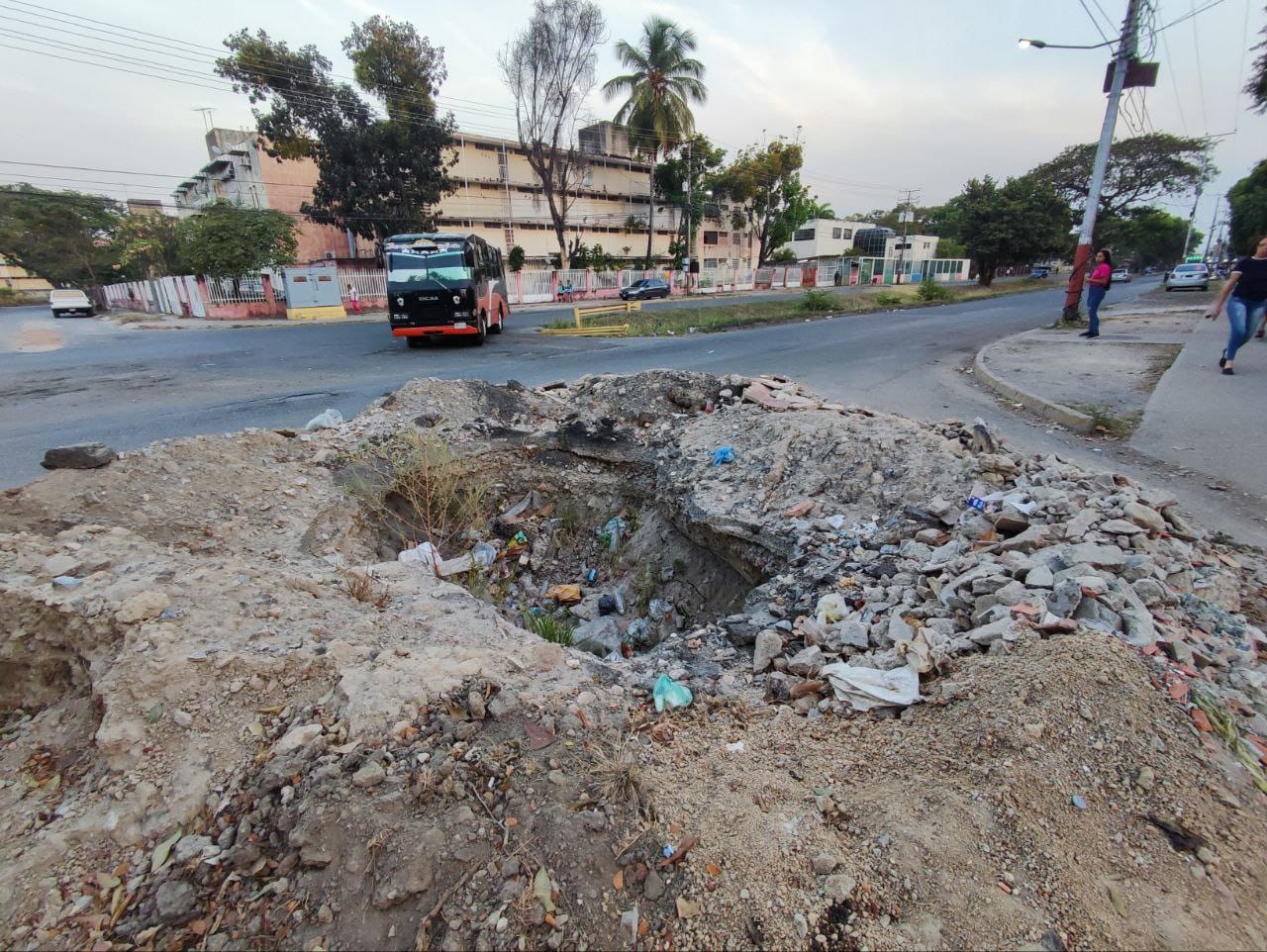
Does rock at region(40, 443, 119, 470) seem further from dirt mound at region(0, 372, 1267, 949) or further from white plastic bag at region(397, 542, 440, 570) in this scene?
white plastic bag at region(397, 542, 440, 570)

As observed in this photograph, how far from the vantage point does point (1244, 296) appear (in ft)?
22.9

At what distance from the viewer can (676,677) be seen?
8.73 feet

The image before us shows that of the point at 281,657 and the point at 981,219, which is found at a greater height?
the point at 981,219

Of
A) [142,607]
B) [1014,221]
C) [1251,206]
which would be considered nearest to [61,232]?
[142,607]

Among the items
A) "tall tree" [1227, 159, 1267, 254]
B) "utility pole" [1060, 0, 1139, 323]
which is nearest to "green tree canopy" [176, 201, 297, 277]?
"utility pole" [1060, 0, 1139, 323]

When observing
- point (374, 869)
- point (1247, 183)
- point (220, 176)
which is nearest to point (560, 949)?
point (374, 869)

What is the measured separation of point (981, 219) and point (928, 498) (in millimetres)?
37113

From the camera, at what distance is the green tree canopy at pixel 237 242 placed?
2323 cm

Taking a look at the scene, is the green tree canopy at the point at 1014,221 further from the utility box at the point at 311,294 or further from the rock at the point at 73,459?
the rock at the point at 73,459

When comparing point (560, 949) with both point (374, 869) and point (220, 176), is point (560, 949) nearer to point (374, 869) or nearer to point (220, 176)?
point (374, 869)

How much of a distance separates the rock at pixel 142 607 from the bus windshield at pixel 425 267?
11395mm

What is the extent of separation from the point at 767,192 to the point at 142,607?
46.9m

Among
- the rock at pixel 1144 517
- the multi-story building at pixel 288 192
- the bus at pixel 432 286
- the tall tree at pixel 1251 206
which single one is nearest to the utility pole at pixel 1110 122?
the rock at pixel 1144 517

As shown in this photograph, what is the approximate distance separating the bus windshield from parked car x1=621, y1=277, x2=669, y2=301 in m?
18.5
